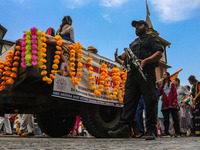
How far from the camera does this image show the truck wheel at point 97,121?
13.7ft

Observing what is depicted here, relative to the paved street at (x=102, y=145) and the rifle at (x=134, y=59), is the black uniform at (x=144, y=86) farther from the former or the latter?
the paved street at (x=102, y=145)

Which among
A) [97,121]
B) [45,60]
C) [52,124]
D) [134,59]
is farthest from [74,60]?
[52,124]

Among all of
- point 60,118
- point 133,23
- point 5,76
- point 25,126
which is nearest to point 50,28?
point 5,76

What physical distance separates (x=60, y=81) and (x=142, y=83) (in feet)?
4.60

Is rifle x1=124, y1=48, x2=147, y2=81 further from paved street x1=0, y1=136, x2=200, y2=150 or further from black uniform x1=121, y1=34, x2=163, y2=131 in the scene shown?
paved street x1=0, y1=136, x2=200, y2=150

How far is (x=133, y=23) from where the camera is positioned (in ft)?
13.3

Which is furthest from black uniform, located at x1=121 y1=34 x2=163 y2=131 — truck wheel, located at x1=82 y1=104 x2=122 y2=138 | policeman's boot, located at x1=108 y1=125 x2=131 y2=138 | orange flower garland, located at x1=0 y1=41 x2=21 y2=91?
orange flower garland, located at x1=0 y1=41 x2=21 y2=91

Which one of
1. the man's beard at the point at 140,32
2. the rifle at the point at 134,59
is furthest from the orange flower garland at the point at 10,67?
the man's beard at the point at 140,32

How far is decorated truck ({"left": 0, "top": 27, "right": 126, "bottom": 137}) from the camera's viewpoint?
3672 millimetres

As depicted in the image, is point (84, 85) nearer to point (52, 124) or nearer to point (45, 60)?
point (45, 60)

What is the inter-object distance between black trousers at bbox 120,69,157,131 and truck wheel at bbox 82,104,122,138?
23.5 inches

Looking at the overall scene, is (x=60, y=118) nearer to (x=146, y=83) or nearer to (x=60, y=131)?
(x=60, y=131)

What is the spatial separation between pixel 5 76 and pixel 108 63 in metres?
2.21

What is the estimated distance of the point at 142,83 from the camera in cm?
378
